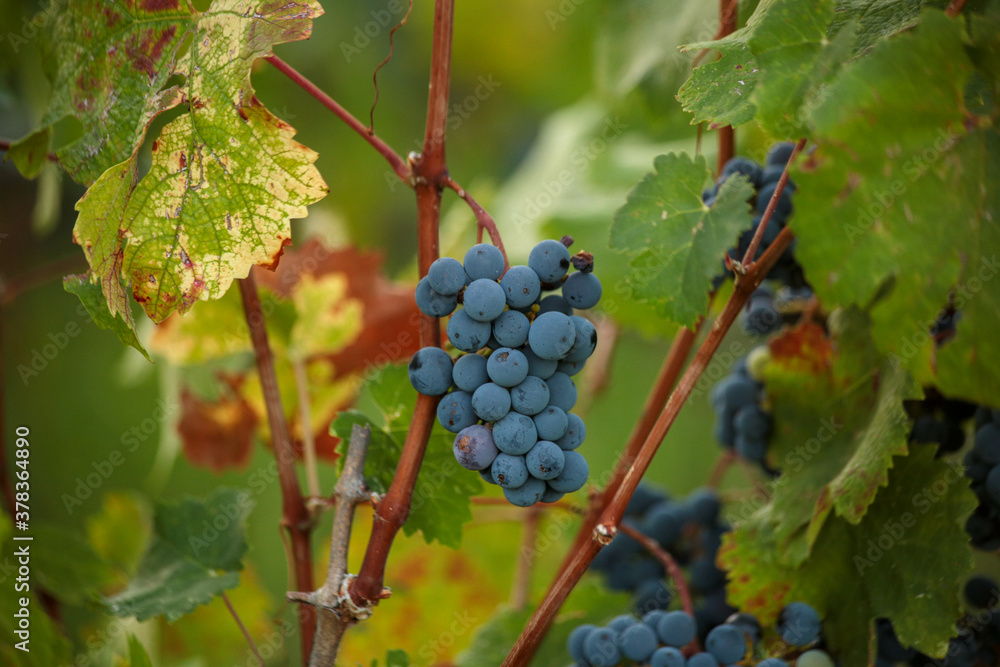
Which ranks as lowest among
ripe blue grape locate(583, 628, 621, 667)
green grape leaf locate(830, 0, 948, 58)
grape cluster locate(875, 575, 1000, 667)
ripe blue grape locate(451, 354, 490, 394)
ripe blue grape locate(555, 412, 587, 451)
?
ripe blue grape locate(583, 628, 621, 667)

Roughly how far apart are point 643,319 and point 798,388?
314mm

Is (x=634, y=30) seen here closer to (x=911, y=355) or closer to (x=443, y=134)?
(x=443, y=134)

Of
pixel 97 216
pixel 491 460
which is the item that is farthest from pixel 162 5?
pixel 491 460

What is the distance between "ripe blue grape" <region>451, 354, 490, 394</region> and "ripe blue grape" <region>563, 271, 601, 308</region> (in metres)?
0.08

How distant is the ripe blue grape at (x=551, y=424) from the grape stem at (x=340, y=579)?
133mm

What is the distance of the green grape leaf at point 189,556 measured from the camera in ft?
2.27

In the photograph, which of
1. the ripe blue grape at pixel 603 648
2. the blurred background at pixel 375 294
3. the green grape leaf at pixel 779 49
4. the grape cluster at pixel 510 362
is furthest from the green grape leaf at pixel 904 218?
the ripe blue grape at pixel 603 648

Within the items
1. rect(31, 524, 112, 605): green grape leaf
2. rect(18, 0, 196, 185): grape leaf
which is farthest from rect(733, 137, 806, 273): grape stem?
rect(31, 524, 112, 605): green grape leaf

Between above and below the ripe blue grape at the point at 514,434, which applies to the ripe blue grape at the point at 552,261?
above

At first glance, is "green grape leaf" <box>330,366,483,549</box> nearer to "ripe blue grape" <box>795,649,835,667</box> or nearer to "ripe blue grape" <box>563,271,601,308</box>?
"ripe blue grape" <box>563,271,601,308</box>

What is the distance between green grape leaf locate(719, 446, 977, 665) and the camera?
584 millimetres

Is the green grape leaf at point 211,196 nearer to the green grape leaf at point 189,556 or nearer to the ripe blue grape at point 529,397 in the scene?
the ripe blue grape at point 529,397

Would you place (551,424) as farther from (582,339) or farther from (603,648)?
(603,648)

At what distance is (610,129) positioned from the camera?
1267mm
